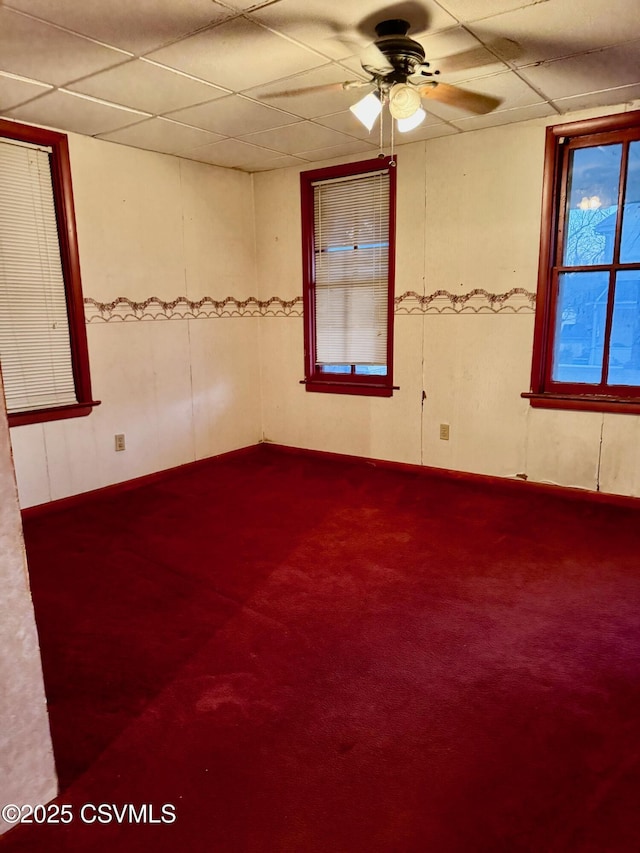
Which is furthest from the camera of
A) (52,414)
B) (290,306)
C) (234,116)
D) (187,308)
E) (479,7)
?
(290,306)

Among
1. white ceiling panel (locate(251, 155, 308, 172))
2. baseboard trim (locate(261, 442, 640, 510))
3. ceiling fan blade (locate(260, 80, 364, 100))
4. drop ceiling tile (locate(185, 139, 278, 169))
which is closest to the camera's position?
ceiling fan blade (locate(260, 80, 364, 100))

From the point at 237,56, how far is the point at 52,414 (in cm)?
242

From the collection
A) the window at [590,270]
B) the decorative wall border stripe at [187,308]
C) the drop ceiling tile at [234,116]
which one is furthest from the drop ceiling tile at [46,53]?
the window at [590,270]

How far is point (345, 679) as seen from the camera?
2059 millimetres

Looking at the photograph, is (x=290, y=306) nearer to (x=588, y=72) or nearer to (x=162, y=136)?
(x=162, y=136)

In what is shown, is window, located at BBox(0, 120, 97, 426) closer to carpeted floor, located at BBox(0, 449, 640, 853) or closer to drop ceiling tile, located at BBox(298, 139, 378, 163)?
carpeted floor, located at BBox(0, 449, 640, 853)

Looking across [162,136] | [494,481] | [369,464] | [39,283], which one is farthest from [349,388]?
[39,283]

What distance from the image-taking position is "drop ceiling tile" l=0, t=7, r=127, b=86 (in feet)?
7.64

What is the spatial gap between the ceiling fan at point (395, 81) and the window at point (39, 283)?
5.26 ft

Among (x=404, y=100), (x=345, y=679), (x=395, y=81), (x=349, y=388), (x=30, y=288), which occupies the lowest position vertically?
(x=345, y=679)

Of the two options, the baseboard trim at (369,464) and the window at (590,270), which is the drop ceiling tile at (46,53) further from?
the window at (590,270)

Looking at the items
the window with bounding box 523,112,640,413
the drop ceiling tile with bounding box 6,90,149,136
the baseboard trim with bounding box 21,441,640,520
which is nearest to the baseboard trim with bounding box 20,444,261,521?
the baseboard trim with bounding box 21,441,640,520

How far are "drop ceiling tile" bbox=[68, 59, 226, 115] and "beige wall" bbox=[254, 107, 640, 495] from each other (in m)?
1.68

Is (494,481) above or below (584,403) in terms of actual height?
below
